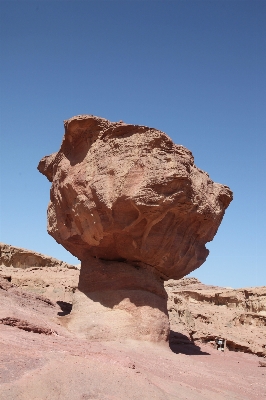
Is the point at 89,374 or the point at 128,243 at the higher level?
the point at 128,243

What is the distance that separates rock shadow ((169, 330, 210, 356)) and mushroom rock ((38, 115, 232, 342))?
1784 millimetres

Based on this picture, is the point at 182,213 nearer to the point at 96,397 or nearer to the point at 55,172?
the point at 55,172

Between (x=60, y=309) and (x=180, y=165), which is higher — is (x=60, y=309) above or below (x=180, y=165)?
below

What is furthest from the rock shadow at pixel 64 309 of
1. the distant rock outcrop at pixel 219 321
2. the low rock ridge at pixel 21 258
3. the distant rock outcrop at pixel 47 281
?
the low rock ridge at pixel 21 258

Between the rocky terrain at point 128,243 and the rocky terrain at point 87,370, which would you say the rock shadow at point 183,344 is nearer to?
the rocky terrain at point 128,243

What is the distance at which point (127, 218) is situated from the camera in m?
9.50

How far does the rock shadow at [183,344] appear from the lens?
36.2 feet

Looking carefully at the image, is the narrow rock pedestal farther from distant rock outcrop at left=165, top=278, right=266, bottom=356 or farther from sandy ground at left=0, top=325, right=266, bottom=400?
distant rock outcrop at left=165, top=278, right=266, bottom=356

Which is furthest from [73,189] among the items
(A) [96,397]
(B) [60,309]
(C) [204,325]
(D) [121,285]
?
(C) [204,325]

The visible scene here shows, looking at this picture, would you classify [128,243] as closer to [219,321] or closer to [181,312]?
[181,312]

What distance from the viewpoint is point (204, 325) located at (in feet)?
50.6

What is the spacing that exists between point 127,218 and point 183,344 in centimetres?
470

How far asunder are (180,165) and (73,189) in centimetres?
268

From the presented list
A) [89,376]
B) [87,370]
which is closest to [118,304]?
[87,370]
